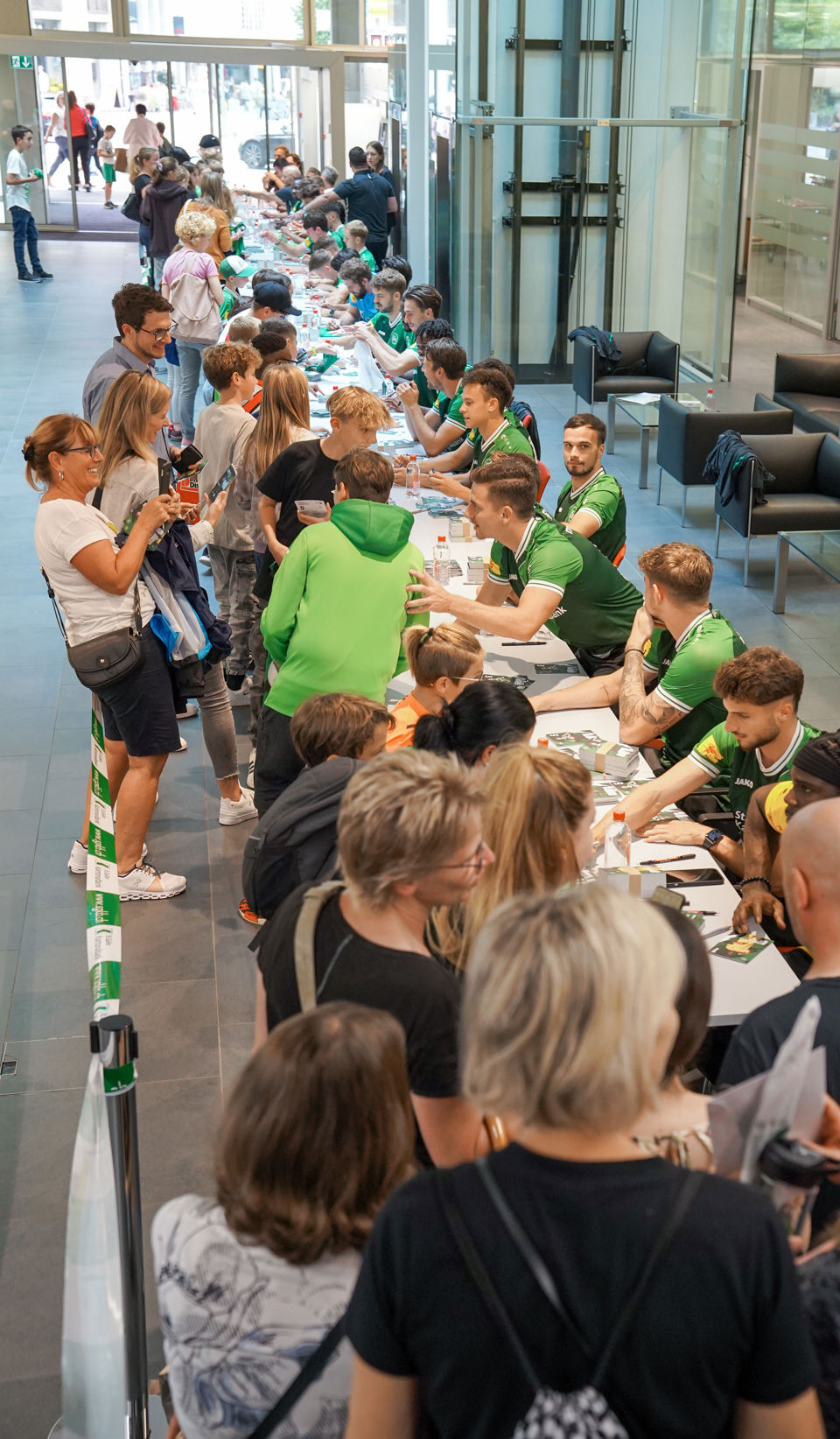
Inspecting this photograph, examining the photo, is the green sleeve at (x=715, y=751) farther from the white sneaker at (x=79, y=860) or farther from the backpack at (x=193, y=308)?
the backpack at (x=193, y=308)

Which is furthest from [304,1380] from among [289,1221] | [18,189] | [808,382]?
[18,189]

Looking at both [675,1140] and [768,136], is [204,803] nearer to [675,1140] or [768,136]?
[675,1140]

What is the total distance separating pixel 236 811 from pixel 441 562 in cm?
128

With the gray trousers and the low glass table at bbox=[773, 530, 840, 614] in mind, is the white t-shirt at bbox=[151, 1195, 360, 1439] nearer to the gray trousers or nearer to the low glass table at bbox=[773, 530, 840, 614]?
the gray trousers

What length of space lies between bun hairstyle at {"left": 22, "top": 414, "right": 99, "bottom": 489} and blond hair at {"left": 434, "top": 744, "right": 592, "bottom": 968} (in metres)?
2.07

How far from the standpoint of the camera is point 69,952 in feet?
14.0

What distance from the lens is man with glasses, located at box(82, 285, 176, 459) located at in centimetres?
559

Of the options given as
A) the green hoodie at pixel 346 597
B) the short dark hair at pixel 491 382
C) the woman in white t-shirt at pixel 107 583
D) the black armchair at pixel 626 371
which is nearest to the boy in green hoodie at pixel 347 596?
the green hoodie at pixel 346 597

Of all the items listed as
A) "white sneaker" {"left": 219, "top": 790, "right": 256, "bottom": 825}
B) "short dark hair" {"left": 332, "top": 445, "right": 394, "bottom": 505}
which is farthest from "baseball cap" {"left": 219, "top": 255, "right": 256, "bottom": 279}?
"short dark hair" {"left": 332, "top": 445, "right": 394, "bottom": 505}

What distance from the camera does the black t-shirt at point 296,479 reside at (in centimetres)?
488

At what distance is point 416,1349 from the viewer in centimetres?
131

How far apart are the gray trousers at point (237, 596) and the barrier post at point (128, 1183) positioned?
354 cm

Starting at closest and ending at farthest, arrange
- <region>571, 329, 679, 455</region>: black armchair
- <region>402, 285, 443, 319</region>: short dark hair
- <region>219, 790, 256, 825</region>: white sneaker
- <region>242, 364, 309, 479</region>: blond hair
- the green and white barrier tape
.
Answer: the green and white barrier tape → <region>219, 790, 256, 825</region>: white sneaker → <region>242, 364, 309, 479</region>: blond hair → <region>402, 285, 443, 319</region>: short dark hair → <region>571, 329, 679, 455</region>: black armchair

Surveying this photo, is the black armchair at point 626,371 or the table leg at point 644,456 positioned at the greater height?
the black armchair at point 626,371
